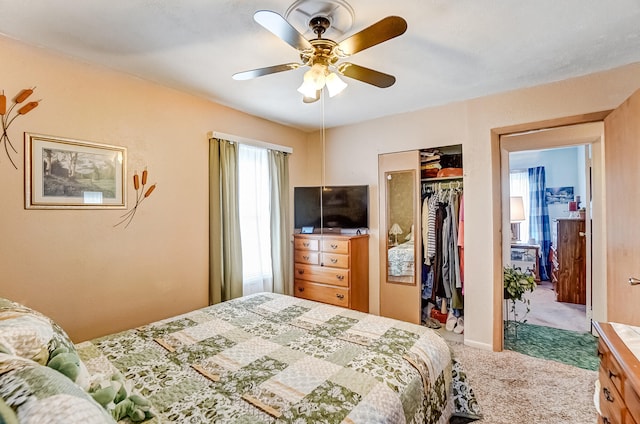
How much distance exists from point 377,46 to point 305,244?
89.3 inches

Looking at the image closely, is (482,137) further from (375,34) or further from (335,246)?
(375,34)

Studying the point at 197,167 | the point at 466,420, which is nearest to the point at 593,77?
the point at 466,420

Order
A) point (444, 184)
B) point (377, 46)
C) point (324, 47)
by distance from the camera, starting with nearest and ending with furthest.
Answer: point (324, 47) < point (377, 46) < point (444, 184)

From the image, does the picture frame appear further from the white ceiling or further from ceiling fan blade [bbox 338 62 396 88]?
ceiling fan blade [bbox 338 62 396 88]

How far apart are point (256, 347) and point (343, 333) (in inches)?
19.7

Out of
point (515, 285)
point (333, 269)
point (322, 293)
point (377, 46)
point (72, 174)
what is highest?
point (377, 46)

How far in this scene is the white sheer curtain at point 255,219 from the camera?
10.5 feet

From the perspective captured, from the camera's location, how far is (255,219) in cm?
331

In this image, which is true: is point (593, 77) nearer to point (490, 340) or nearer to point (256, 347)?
point (490, 340)

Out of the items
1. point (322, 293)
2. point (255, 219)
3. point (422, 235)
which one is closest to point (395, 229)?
point (422, 235)

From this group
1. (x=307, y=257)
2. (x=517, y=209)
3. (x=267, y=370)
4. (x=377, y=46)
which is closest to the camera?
(x=267, y=370)

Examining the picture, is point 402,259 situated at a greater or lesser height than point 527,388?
greater

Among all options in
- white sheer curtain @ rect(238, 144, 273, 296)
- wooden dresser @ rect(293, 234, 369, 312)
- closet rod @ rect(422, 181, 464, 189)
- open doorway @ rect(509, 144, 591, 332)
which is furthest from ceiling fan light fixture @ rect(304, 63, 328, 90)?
open doorway @ rect(509, 144, 591, 332)

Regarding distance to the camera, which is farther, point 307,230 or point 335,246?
point 307,230
